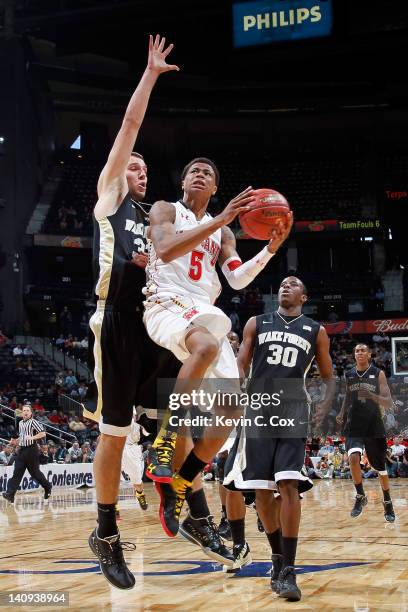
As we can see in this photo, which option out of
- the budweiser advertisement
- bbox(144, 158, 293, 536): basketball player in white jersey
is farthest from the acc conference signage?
bbox(144, 158, 293, 536): basketball player in white jersey

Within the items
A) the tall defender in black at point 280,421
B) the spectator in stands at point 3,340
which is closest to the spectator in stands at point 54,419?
the spectator in stands at point 3,340

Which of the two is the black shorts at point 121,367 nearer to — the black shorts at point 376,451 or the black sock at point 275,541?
the black sock at point 275,541

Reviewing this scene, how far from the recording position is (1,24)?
1145 inches

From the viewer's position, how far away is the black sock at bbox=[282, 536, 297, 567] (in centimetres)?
523

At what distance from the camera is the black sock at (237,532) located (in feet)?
20.3

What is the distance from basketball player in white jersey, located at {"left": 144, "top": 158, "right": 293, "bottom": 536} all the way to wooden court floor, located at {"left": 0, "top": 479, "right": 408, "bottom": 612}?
941 mm

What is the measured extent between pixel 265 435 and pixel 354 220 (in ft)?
91.6

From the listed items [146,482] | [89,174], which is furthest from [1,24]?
[146,482]

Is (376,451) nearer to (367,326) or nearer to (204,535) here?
(204,535)

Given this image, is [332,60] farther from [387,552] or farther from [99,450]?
[99,450]

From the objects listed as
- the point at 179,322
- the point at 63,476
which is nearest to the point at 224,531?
the point at 179,322

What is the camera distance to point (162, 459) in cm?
435

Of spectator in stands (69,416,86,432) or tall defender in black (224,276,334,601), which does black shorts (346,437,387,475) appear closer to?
tall defender in black (224,276,334,601)

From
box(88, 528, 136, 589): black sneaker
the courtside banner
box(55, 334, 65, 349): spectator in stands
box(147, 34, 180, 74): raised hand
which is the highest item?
box(147, 34, 180, 74): raised hand
